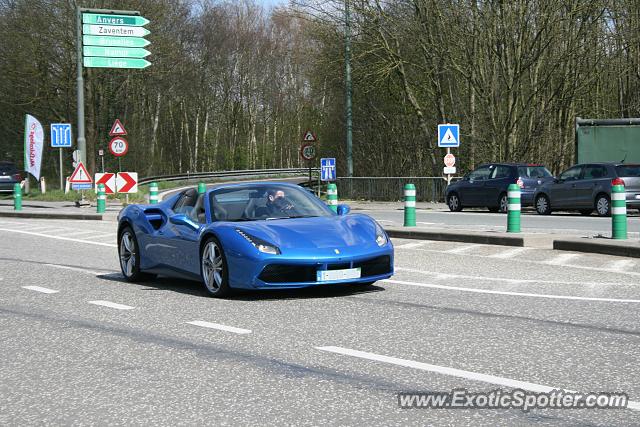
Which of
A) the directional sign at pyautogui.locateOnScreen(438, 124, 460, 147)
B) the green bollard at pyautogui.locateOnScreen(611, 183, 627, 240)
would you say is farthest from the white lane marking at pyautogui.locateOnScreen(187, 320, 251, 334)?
the directional sign at pyautogui.locateOnScreen(438, 124, 460, 147)

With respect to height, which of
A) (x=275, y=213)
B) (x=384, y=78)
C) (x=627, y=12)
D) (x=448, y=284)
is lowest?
(x=448, y=284)

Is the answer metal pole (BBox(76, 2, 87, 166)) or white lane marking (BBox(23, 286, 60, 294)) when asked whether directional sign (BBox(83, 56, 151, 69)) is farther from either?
white lane marking (BBox(23, 286, 60, 294))

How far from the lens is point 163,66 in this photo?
55469 mm

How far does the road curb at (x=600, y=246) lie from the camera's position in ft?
47.2

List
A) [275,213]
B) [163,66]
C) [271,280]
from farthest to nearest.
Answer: [163,66]
[275,213]
[271,280]

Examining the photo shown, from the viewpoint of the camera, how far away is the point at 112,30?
134 ft

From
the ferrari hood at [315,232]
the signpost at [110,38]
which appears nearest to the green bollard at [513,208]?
the ferrari hood at [315,232]

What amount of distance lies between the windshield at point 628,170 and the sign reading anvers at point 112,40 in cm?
2091

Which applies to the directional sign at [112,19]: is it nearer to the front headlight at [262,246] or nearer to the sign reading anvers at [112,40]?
the sign reading anvers at [112,40]

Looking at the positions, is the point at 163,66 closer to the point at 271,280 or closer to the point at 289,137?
the point at 289,137

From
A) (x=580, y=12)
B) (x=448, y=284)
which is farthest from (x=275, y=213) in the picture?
(x=580, y=12)

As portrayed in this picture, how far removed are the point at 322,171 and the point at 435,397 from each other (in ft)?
101

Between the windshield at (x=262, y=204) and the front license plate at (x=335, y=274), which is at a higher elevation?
the windshield at (x=262, y=204)

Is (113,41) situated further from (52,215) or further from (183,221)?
(183,221)
